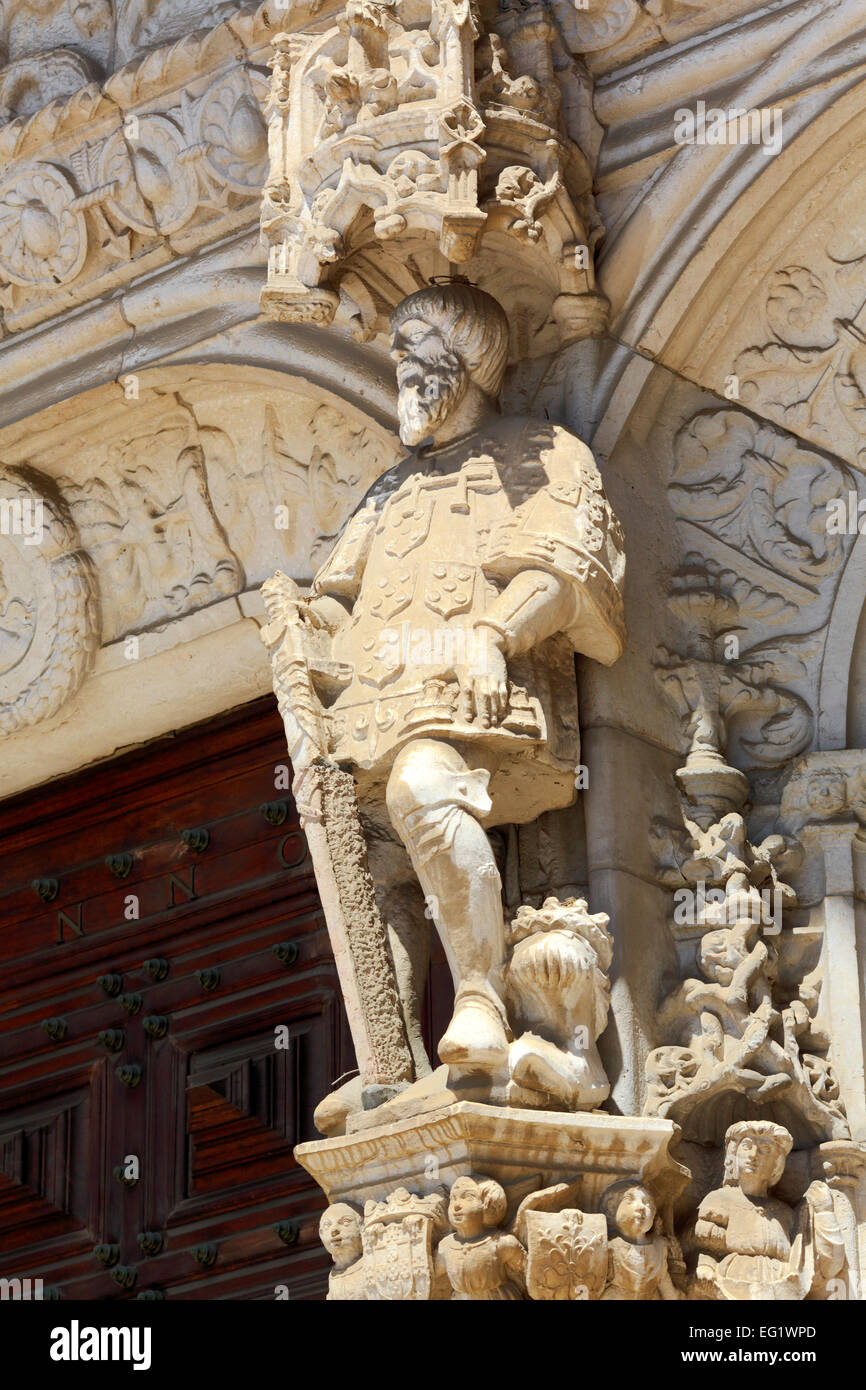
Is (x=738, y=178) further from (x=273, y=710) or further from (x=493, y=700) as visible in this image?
(x=273, y=710)

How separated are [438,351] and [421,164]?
1.09 ft

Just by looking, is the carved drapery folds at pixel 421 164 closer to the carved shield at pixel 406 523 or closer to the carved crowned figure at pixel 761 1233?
the carved shield at pixel 406 523

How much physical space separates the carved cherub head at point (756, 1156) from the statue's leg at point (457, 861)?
454 millimetres

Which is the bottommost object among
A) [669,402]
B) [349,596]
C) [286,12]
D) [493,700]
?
[493,700]

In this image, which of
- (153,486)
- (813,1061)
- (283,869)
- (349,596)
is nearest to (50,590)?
(153,486)

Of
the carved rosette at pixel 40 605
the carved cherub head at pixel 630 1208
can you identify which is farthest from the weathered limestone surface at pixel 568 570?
the carved rosette at pixel 40 605

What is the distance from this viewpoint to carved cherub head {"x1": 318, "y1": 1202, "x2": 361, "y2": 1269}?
459cm

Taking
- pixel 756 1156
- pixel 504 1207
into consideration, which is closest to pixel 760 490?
pixel 756 1156

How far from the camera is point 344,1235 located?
4.59 metres

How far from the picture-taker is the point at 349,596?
5121 mm

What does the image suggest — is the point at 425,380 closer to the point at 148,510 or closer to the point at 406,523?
the point at 406,523

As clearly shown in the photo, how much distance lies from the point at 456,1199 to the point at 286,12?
2.51 metres

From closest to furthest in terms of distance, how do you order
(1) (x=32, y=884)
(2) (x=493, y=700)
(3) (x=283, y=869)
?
(2) (x=493, y=700) < (3) (x=283, y=869) < (1) (x=32, y=884)

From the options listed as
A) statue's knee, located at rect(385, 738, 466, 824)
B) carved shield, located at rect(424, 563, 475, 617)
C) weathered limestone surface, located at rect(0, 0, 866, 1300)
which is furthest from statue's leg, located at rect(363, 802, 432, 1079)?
carved shield, located at rect(424, 563, 475, 617)
